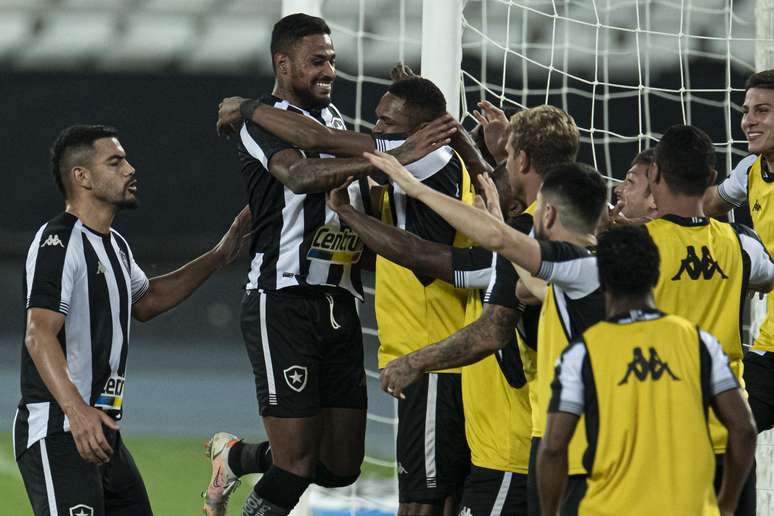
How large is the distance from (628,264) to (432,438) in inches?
62.0

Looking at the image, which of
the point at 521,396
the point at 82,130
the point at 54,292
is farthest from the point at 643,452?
the point at 82,130

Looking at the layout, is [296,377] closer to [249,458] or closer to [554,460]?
[249,458]

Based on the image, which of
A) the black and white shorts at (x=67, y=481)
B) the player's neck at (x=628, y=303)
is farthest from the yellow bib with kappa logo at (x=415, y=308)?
the player's neck at (x=628, y=303)

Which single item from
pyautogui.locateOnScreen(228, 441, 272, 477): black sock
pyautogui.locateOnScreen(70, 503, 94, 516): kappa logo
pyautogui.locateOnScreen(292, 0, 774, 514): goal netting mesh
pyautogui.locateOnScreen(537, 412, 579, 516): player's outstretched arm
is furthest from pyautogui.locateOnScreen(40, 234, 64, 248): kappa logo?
pyautogui.locateOnScreen(292, 0, 774, 514): goal netting mesh

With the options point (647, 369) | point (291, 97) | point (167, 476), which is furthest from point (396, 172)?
point (167, 476)

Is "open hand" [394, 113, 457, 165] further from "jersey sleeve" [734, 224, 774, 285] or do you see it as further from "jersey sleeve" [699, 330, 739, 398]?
"jersey sleeve" [699, 330, 739, 398]

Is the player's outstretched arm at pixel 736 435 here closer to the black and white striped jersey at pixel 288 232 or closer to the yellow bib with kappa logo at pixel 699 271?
the yellow bib with kappa logo at pixel 699 271

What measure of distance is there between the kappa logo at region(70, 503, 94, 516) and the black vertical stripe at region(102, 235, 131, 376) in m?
0.54

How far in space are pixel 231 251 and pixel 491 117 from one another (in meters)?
1.19

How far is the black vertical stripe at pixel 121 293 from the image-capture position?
170 inches

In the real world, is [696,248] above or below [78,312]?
above

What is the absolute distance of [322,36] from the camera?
14.9 ft

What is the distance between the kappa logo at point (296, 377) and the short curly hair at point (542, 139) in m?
1.18

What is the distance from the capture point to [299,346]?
14.7 feet
